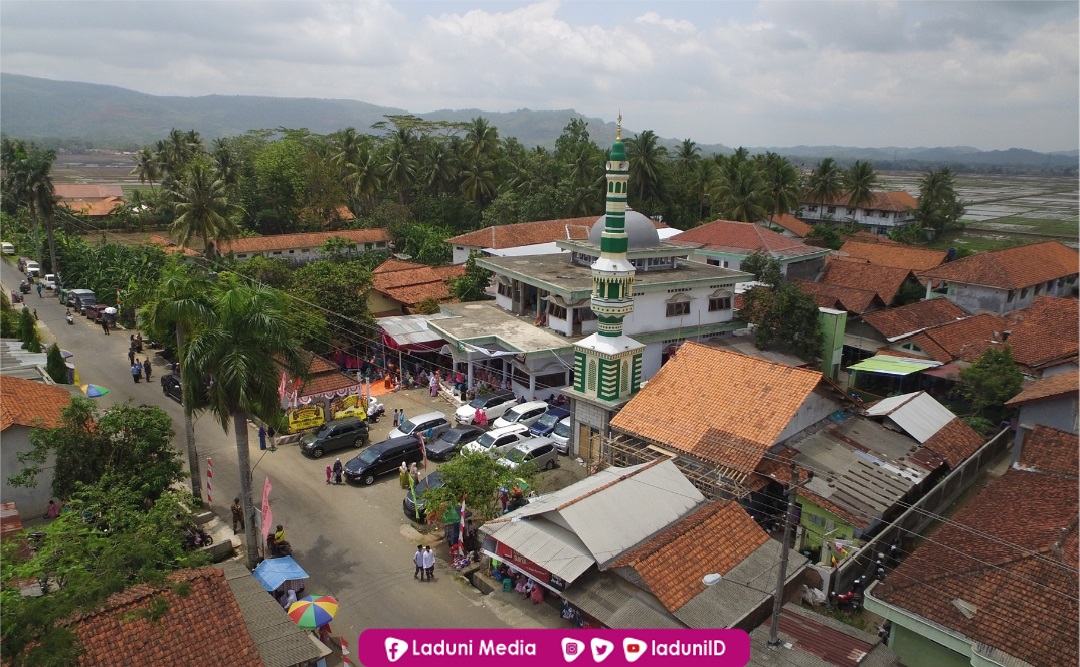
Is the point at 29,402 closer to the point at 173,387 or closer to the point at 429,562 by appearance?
the point at 173,387

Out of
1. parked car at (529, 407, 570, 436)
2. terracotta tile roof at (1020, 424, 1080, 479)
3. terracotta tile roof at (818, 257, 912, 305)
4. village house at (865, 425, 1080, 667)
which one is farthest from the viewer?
terracotta tile roof at (818, 257, 912, 305)

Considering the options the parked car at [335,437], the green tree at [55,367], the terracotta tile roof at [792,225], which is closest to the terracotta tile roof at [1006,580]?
the parked car at [335,437]

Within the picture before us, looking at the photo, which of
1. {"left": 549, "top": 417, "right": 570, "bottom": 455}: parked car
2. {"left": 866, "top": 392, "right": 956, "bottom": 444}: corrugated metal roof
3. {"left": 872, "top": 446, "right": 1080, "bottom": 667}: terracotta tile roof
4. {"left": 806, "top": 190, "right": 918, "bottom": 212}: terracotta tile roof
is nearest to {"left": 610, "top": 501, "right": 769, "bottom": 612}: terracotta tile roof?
{"left": 872, "top": 446, "right": 1080, "bottom": 667}: terracotta tile roof

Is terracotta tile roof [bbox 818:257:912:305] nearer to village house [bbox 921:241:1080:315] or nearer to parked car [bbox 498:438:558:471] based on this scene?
village house [bbox 921:241:1080:315]

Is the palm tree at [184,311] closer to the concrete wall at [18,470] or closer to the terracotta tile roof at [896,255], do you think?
the concrete wall at [18,470]

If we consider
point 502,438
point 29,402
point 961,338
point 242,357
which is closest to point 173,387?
point 29,402
